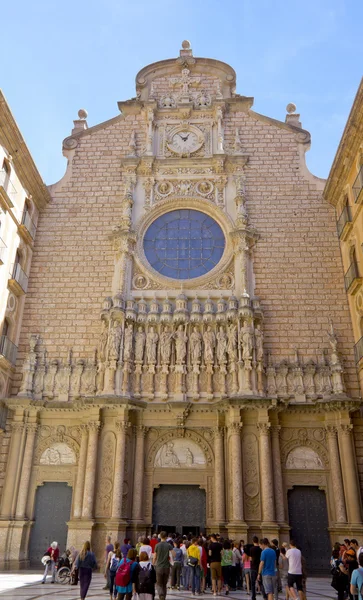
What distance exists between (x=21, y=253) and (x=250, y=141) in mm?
10376

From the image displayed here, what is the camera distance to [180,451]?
646 inches

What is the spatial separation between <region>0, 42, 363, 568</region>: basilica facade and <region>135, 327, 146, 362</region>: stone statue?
0.20 feet

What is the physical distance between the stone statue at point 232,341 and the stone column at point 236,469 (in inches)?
90.2

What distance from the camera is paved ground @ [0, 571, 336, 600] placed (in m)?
9.43

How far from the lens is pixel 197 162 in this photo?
67.9 ft

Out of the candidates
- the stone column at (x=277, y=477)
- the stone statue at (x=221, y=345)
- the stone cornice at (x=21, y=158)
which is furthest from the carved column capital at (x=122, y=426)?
the stone cornice at (x=21, y=158)

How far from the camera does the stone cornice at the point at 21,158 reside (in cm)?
1673

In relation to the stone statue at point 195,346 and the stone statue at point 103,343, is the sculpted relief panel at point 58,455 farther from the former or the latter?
the stone statue at point 195,346

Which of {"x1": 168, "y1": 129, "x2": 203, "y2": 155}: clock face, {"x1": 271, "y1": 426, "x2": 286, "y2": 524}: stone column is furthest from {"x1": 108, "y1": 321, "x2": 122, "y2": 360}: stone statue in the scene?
{"x1": 168, "y1": 129, "x2": 203, "y2": 155}: clock face

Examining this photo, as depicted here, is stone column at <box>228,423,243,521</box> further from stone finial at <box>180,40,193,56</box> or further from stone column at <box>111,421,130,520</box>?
stone finial at <box>180,40,193,56</box>

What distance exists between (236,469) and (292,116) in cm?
1492

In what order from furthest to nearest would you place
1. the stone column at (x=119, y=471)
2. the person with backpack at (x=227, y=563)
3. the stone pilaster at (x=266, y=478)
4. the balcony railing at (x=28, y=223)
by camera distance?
the balcony railing at (x=28, y=223) < the stone column at (x=119, y=471) < the stone pilaster at (x=266, y=478) < the person with backpack at (x=227, y=563)

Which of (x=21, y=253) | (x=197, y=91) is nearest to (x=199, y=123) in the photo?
(x=197, y=91)

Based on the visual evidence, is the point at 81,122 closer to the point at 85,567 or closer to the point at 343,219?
the point at 343,219
